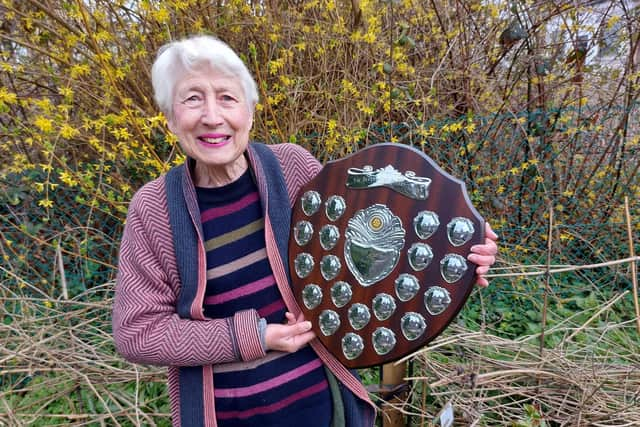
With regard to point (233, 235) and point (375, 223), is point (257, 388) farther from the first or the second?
point (375, 223)

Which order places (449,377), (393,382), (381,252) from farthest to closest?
1. (449,377)
2. (393,382)
3. (381,252)

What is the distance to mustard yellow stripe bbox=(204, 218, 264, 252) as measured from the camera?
1047 mm

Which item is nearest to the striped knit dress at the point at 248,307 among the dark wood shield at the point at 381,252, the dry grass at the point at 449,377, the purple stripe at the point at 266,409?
the purple stripe at the point at 266,409

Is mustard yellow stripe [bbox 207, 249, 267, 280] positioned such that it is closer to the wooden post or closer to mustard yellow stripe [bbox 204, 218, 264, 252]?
mustard yellow stripe [bbox 204, 218, 264, 252]

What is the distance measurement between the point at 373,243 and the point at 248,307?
39cm

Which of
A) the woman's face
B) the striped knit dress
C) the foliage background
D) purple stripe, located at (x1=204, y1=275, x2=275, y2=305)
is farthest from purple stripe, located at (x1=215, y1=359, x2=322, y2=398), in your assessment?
the foliage background

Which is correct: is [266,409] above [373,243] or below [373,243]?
below

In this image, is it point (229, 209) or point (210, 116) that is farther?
point (229, 209)

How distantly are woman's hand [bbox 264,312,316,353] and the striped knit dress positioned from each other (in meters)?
0.06

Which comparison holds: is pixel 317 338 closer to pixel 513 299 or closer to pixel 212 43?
pixel 212 43

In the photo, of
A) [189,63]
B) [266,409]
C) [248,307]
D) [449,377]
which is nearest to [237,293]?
[248,307]

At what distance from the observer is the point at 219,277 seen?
104cm

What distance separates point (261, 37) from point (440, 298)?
2.17 m

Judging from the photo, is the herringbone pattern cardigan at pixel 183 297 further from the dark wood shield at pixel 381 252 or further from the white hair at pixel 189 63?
the white hair at pixel 189 63
